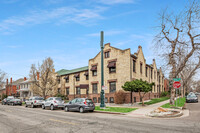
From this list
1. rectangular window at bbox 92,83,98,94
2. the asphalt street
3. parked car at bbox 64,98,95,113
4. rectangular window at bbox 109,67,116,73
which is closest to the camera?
the asphalt street

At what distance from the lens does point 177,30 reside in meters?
24.8

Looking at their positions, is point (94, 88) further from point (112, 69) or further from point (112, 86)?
point (112, 69)

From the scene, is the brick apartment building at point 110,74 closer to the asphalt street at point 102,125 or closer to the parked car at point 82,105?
the parked car at point 82,105

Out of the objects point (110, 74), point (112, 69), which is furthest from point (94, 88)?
point (112, 69)

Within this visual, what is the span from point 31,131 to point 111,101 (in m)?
22.1

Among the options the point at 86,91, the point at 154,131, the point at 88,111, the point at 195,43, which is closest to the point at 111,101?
the point at 86,91

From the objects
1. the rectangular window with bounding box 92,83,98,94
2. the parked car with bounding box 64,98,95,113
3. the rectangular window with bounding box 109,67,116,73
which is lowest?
the parked car with bounding box 64,98,95,113

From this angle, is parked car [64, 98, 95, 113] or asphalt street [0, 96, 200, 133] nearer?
asphalt street [0, 96, 200, 133]

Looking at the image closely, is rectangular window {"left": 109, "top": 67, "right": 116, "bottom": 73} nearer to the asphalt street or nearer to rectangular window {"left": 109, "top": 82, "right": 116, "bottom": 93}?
rectangular window {"left": 109, "top": 82, "right": 116, "bottom": 93}

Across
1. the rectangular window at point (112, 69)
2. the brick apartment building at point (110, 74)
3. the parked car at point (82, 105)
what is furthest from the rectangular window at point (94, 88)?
the parked car at point (82, 105)

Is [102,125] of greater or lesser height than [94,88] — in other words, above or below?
below

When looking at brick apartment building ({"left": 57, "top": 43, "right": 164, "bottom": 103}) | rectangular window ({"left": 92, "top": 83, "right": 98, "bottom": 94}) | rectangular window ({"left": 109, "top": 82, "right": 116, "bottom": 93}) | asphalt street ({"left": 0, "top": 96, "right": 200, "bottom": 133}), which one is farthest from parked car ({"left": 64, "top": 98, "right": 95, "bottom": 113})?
rectangular window ({"left": 92, "top": 83, "right": 98, "bottom": 94})

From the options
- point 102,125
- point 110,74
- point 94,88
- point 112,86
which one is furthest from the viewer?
point 94,88

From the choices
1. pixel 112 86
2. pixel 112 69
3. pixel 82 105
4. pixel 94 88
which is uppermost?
pixel 112 69
